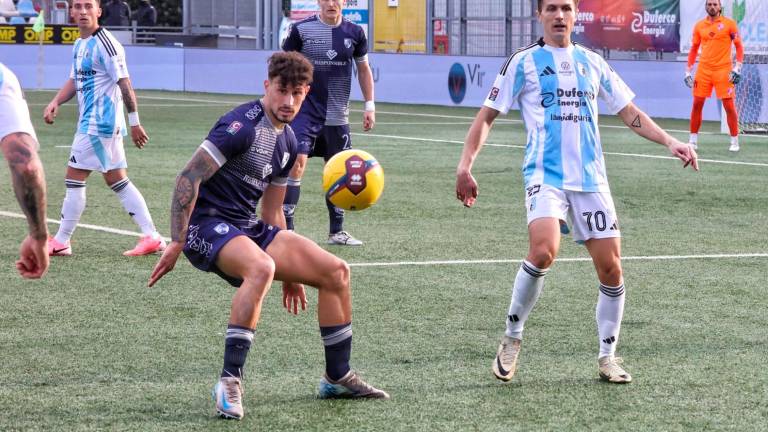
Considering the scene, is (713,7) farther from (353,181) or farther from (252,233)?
(252,233)

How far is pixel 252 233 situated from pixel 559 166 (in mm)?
1499

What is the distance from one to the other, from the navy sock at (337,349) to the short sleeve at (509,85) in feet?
4.46

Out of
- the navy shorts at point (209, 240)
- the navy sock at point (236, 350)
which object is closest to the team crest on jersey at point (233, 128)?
the navy shorts at point (209, 240)

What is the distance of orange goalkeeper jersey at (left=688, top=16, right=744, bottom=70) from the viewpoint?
19641mm

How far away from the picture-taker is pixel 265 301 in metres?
8.32

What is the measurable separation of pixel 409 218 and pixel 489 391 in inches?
245

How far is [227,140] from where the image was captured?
5.79m

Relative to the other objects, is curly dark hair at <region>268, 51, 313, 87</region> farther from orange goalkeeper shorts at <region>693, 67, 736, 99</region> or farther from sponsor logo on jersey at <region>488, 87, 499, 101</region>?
orange goalkeeper shorts at <region>693, 67, 736, 99</region>

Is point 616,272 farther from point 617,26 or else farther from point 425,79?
point 425,79

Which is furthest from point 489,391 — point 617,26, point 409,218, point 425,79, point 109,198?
point 425,79

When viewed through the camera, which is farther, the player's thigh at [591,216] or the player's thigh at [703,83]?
the player's thigh at [703,83]

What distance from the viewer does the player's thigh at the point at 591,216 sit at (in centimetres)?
634

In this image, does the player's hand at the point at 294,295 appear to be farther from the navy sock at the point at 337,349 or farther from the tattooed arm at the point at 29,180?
the tattooed arm at the point at 29,180

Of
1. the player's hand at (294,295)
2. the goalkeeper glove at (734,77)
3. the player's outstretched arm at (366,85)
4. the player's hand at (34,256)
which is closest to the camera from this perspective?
the player's hand at (34,256)
